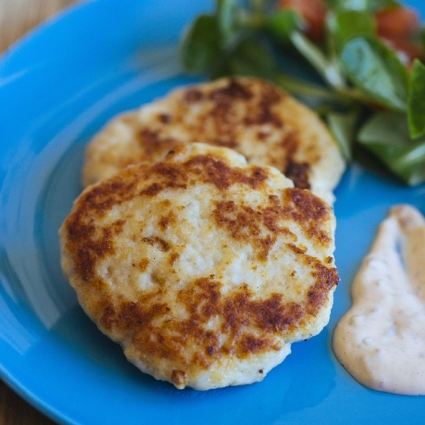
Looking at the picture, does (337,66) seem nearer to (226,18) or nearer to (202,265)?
(226,18)

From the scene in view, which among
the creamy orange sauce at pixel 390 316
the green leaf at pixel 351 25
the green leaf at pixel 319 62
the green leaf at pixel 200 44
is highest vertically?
the green leaf at pixel 200 44

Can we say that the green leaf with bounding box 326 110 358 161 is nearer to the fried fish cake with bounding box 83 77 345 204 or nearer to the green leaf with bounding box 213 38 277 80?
the fried fish cake with bounding box 83 77 345 204

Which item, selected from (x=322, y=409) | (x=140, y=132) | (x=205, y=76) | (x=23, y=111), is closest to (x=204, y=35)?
(x=205, y=76)

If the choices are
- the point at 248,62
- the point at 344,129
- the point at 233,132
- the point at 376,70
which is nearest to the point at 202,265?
the point at 233,132

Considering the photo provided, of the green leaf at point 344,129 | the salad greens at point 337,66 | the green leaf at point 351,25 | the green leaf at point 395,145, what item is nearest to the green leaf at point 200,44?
the salad greens at point 337,66

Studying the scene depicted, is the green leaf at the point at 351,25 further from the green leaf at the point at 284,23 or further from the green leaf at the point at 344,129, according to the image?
the green leaf at the point at 344,129

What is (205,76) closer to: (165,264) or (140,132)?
(140,132)

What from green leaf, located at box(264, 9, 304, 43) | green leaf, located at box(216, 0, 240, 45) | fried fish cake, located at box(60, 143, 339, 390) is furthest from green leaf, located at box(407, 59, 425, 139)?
green leaf, located at box(216, 0, 240, 45)
